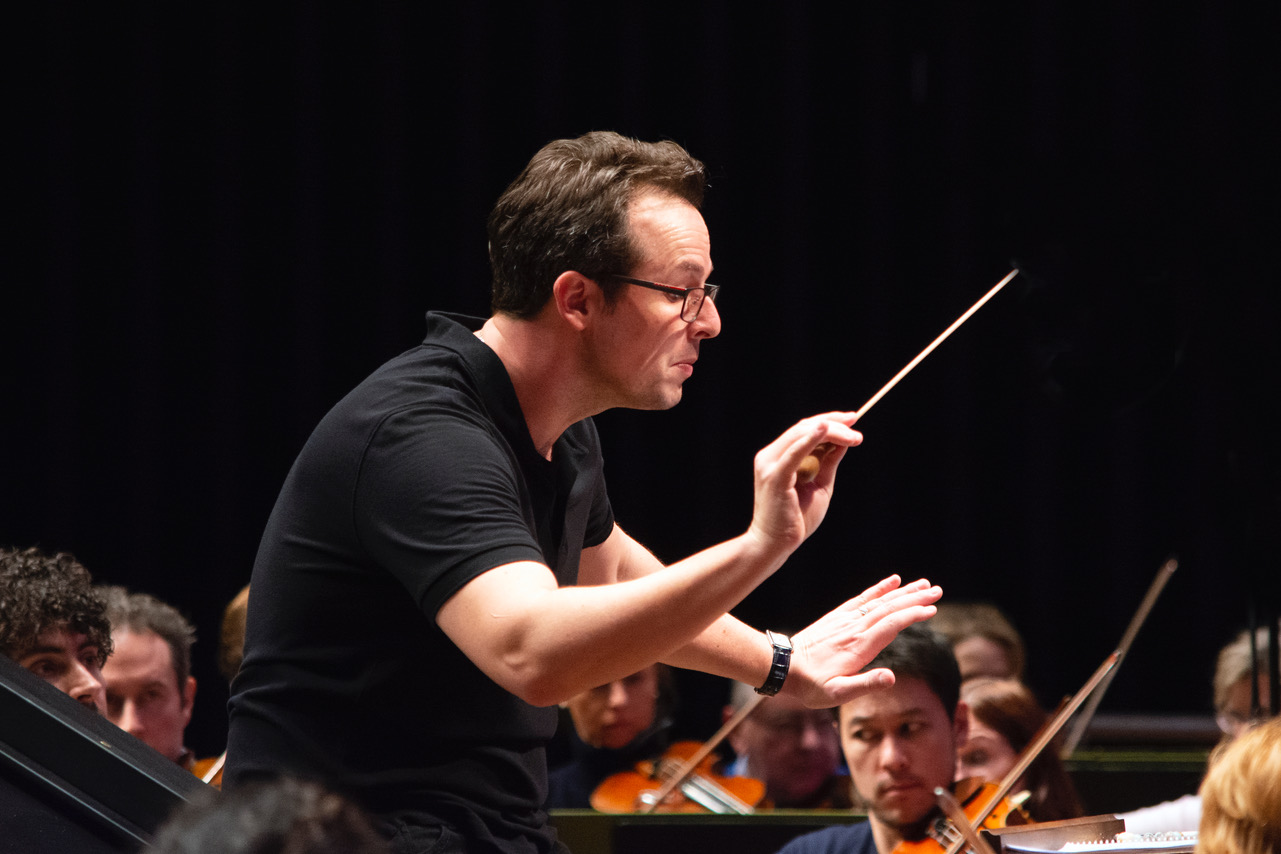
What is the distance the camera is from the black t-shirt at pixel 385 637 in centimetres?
132

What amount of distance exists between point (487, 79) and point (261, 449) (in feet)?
5.06

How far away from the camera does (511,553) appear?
126 centimetres

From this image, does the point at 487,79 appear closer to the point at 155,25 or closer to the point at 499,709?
the point at 155,25

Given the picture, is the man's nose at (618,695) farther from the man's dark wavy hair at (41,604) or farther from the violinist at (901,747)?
the man's dark wavy hair at (41,604)

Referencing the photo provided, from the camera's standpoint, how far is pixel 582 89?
5.10m

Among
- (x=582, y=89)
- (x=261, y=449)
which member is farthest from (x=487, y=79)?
(x=261, y=449)

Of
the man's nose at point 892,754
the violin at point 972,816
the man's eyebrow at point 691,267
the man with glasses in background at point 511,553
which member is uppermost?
the man's eyebrow at point 691,267

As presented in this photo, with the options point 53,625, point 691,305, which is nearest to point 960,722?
point 691,305

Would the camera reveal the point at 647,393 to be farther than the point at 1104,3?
No

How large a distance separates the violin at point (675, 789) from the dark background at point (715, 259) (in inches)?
46.3

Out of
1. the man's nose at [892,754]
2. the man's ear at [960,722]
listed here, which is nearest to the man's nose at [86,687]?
the man's nose at [892,754]

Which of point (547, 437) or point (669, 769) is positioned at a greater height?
point (547, 437)

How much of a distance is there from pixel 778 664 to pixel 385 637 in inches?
17.3

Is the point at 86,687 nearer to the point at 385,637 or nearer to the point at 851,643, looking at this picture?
the point at 385,637
